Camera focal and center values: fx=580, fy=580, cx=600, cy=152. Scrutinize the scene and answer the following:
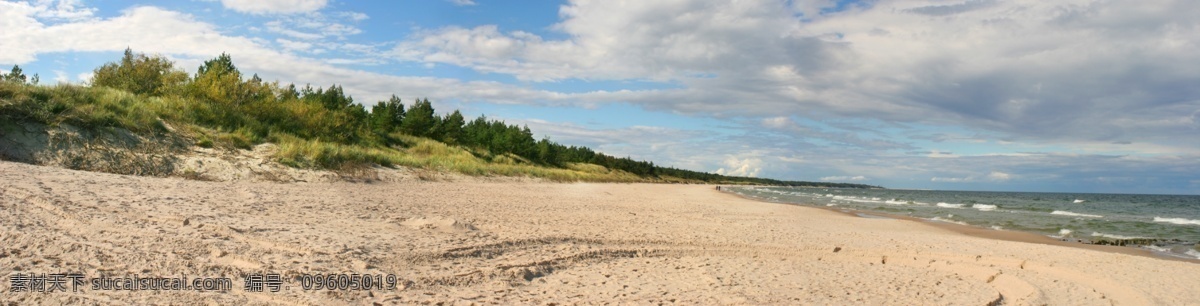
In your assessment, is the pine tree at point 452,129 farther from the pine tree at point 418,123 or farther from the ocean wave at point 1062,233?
the ocean wave at point 1062,233

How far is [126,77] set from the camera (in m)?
24.3

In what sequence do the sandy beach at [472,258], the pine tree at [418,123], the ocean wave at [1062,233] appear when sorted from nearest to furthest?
the sandy beach at [472,258]
the ocean wave at [1062,233]
the pine tree at [418,123]

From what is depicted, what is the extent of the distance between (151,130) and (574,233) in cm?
1334

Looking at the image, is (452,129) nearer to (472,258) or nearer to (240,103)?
(240,103)

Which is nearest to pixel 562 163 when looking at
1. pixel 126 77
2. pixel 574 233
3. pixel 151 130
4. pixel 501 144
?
pixel 501 144

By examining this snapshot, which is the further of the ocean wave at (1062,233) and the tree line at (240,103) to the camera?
the tree line at (240,103)

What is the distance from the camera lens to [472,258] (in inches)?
258

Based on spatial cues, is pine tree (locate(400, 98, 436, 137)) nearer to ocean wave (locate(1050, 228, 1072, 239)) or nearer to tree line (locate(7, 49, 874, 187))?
tree line (locate(7, 49, 874, 187))

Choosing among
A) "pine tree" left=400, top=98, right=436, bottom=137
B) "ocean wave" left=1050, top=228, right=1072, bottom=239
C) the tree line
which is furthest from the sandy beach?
"pine tree" left=400, top=98, right=436, bottom=137

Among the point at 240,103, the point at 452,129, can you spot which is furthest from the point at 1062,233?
the point at 452,129

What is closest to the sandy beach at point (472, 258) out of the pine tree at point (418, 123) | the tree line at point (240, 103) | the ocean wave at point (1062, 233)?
the ocean wave at point (1062, 233)

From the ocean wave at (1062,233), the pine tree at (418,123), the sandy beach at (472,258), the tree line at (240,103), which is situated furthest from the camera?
the pine tree at (418,123)

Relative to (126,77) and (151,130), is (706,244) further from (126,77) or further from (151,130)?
(126,77)

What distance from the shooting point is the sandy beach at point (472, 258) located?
4977mm
